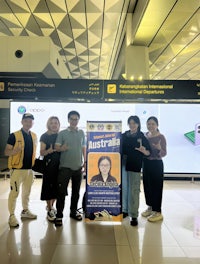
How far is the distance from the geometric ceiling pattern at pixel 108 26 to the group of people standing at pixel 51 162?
2.82 meters

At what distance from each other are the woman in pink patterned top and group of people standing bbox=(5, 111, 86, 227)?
3.11 feet

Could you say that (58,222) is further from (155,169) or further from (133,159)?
(155,169)

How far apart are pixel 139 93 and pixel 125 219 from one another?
→ 7.24ft

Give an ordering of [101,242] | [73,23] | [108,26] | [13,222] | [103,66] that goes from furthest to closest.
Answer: [103,66], [108,26], [73,23], [13,222], [101,242]

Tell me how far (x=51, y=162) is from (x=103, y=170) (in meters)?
0.72

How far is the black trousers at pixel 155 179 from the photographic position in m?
3.75

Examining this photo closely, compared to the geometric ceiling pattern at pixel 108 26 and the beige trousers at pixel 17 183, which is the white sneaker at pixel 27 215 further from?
the geometric ceiling pattern at pixel 108 26

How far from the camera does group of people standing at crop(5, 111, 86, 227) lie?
3.44 metres

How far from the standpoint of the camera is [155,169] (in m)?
3.75

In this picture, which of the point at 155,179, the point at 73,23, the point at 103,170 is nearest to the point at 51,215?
the point at 103,170

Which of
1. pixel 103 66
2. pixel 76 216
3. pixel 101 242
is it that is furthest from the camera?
pixel 103 66

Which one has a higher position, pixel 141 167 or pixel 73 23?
pixel 73 23

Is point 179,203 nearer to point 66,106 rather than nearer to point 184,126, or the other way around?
point 184,126

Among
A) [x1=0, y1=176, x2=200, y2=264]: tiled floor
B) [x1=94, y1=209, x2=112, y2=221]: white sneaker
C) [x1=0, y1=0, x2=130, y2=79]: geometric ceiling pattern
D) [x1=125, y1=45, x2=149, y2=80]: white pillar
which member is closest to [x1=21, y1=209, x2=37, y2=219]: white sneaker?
[x1=0, y1=176, x2=200, y2=264]: tiled floor
